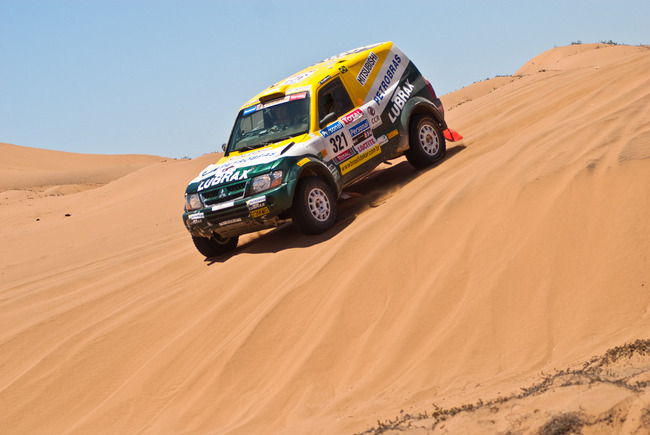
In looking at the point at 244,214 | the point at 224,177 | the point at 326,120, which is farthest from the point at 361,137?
the point at 244,214

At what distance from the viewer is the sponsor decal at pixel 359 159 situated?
9.95 metres

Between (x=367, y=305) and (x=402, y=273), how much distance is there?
18.5 inches

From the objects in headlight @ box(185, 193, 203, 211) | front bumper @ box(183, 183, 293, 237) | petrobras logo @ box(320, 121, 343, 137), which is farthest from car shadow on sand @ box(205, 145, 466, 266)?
petrobras logo @ box(320, 121, 343, 137)

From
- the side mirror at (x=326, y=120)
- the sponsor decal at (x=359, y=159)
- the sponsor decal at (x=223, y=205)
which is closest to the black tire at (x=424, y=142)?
the sponsor decal at (x=359, y=159)

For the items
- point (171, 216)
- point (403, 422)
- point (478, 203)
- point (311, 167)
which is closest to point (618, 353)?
point (403, 422)

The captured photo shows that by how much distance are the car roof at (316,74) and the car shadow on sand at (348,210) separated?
59.1 inches

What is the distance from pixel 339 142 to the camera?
32.5ft

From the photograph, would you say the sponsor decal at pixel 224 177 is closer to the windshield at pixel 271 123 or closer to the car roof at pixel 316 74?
the windshield at pixel 271 123

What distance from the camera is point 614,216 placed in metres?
Answer: 6.62

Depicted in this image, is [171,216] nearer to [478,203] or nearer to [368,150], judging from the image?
[368,150]

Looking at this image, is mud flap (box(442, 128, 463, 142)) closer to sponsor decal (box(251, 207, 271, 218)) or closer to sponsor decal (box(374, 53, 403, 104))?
sponsor decal (box(374, 53, 403, 104))

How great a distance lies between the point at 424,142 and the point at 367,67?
52.1 inches

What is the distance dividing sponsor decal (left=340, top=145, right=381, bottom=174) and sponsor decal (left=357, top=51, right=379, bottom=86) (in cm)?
92

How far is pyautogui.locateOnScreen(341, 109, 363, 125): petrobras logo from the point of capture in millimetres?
10133
